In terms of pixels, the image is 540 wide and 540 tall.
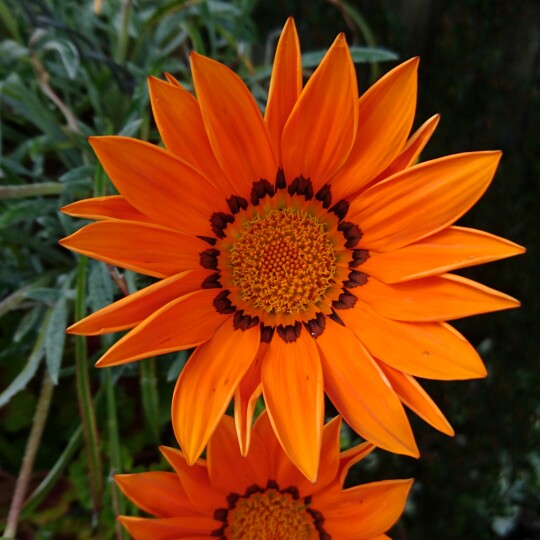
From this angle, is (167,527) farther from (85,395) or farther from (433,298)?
(433,298)

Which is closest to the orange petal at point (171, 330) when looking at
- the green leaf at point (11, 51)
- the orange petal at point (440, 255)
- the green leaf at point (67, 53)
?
the orange petal at point (440, 255)

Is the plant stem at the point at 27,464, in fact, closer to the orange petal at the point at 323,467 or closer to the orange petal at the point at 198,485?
the orange petal at the point at 198,485

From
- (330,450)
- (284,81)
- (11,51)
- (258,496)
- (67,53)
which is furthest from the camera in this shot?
(11,51)

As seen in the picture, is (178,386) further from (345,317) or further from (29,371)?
(29,371)

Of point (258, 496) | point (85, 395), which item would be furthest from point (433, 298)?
point (85, 395)

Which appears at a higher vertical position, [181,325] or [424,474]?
[181,325]

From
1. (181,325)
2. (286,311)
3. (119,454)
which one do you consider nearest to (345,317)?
(286,311)

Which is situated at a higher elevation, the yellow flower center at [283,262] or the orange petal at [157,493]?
the yellow flower center at [283,262]
